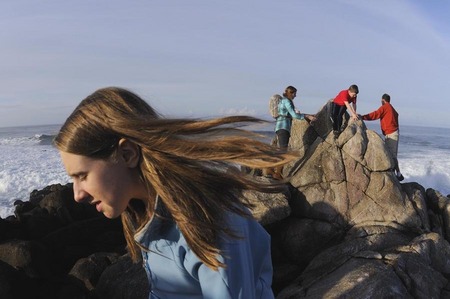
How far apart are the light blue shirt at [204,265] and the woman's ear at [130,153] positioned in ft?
0.62

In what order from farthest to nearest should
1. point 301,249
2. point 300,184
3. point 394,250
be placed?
point 300,184 < point 301,249 < point 394,250

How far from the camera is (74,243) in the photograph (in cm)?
825

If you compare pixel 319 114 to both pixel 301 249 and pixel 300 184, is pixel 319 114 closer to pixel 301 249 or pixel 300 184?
pixel 300 184

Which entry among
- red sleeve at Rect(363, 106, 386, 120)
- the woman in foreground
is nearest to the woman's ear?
the woman in foreground

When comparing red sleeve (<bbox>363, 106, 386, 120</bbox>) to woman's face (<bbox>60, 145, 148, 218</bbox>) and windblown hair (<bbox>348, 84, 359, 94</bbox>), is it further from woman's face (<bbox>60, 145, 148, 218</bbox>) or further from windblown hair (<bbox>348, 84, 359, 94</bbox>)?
woman's face (<bbox>60, 145, 148, 218</bbox>)

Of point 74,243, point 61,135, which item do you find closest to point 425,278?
point 61,135

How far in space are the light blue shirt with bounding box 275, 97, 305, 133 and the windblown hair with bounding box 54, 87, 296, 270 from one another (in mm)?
7973

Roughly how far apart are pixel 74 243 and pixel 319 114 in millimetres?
5930

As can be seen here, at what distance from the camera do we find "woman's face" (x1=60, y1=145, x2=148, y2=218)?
1637 millimetres

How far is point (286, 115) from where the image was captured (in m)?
9.84

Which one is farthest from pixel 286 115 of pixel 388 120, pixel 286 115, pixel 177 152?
pixel 177 152

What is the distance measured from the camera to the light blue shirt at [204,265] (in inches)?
56.3

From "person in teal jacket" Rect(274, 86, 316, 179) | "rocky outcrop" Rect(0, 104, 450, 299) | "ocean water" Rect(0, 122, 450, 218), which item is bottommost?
"ocean water" Rect(0, 122, 450, 218)

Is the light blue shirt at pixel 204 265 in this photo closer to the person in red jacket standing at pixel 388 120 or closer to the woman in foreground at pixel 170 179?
the woman in foreground at pixel 170 179
